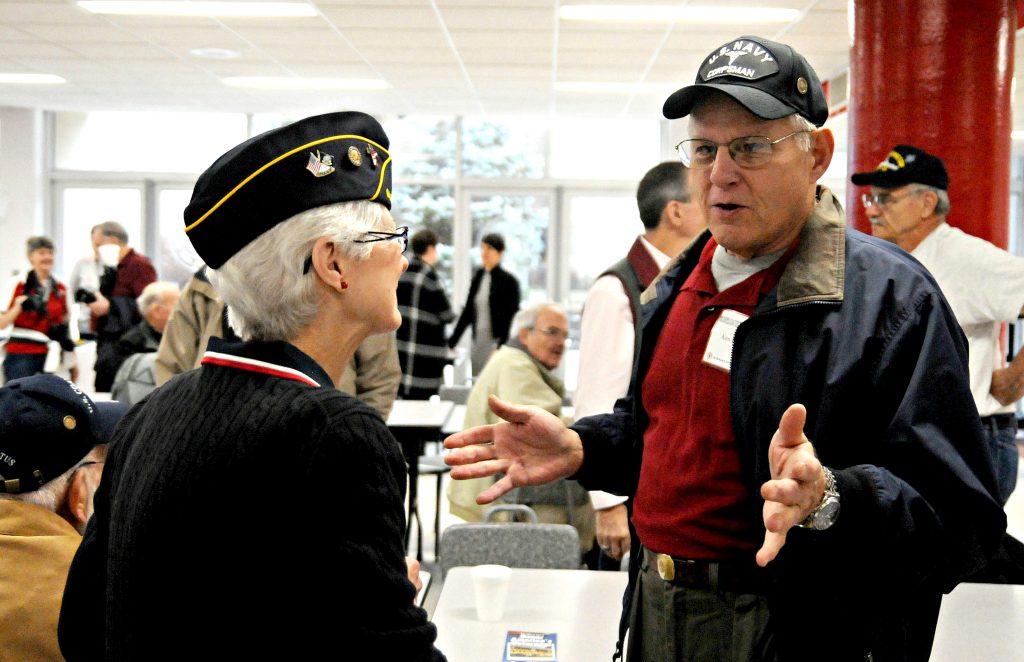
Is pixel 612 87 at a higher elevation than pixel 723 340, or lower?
higher

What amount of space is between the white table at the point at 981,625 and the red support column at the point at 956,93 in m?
2.04

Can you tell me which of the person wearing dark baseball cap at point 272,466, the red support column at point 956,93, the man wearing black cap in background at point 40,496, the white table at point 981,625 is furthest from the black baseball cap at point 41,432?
the red support column at point 956,93

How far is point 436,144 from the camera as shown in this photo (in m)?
11.9

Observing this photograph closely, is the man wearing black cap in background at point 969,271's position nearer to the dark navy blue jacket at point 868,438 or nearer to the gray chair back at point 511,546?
the gray chair back at point 511,546

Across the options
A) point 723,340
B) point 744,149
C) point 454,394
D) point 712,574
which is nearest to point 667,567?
point 712,574

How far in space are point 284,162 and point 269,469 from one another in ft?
1.22

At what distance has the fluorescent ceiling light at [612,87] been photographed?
9195mm

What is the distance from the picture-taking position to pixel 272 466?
1.09 m

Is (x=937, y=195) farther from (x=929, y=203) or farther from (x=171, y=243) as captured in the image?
(x=171, y=243)

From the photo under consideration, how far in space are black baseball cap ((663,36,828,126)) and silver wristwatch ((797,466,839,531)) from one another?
1.96 ft

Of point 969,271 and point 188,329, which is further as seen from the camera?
point 188,329

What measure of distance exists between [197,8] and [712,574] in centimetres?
620

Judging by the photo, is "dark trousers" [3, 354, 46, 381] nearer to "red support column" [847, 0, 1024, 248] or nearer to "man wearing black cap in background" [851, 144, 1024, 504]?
"red support column" [847, 0, 1024, 248]

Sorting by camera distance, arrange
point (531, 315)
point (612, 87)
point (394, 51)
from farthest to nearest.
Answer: point (612, 87) < point (394, 51) < point (531, 315)
